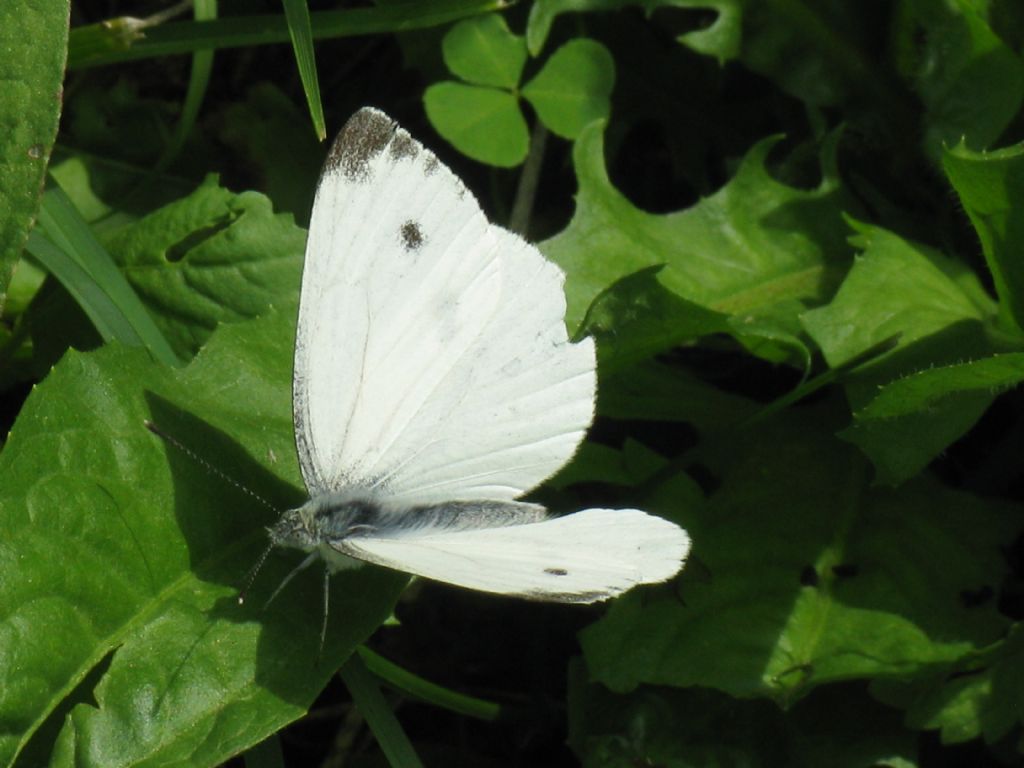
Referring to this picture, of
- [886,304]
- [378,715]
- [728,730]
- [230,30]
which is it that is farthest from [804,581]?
[230,30]

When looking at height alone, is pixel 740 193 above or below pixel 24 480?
below

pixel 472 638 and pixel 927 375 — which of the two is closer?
pixel 927 375

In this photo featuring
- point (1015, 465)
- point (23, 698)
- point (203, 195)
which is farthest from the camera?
point (1015, 465)

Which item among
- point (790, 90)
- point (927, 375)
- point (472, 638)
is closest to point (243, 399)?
point (472, 638)

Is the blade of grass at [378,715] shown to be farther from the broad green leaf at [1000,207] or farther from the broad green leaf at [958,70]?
the broad green leaf at [958,70]

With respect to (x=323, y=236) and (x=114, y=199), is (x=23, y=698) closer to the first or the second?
(x=323, y=236)

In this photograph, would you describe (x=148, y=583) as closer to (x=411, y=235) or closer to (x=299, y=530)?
(x=299, y=530)
